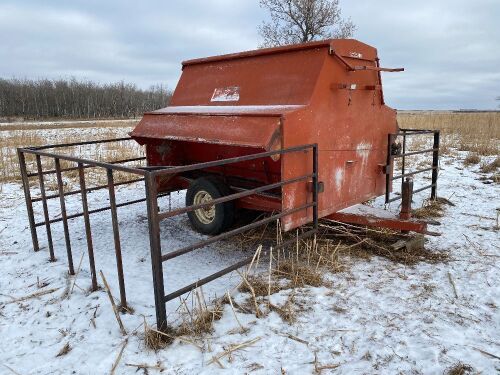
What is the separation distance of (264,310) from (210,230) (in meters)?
1.78

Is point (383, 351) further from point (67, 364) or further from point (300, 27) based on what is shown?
point (300, 27)

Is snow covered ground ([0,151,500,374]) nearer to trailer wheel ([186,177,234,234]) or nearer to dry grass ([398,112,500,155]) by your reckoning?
trailer wheel ([186,177,234,234])

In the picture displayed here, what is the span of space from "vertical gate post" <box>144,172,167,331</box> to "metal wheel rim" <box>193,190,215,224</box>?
1.94 metres

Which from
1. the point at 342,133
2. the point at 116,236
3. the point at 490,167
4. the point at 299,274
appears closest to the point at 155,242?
the point at 116,236

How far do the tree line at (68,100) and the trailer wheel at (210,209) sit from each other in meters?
44.8

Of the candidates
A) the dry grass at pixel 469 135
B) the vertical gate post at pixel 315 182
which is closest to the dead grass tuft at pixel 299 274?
the vertical gate post at pixel 315 182

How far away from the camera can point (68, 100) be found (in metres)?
51.8

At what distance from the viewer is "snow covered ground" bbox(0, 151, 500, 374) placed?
2592 mm

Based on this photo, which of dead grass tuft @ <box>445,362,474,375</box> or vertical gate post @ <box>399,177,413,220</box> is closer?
dead grass tuft @ <box>445,362,474,375</box>

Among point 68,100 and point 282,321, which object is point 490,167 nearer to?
point 282,321

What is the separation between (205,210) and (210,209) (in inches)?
3.6

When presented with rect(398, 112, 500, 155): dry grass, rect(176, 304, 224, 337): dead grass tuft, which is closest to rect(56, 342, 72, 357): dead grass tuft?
rect(176, 304, 224, 337): dead grass tuft

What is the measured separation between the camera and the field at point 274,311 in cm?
261

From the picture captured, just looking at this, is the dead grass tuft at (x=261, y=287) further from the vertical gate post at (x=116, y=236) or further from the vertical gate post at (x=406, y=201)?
the vertical gate post at (x=406, y=201)
